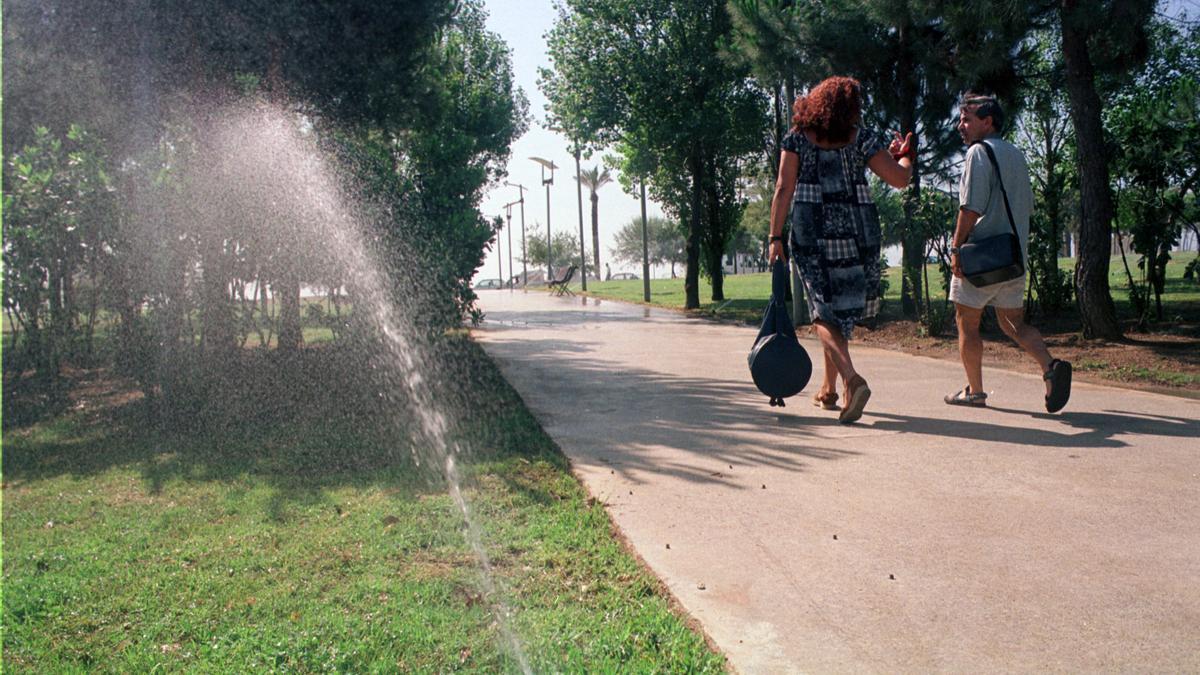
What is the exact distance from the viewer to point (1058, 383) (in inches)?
213

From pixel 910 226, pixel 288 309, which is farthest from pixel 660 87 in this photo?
pixel 288 309

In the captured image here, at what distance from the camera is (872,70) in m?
13.4

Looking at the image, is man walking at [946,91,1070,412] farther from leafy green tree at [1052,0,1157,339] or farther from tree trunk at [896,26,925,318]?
tree trunk at [896,26,925,318]

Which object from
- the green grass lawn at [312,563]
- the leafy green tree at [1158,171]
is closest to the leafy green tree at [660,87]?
the leafy green tree at [1158,171]

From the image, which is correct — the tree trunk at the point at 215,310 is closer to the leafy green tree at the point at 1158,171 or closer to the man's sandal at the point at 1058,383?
the man's sandal at the point at 1058,383

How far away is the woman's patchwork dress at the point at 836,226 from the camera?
18.3ft

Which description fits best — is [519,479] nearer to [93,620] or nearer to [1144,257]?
[93,620]

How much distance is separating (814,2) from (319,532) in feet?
38.5

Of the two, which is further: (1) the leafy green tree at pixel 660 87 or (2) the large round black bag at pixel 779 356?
(1) the leafy green tree at pixel 660 87

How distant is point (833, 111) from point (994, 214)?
1.20m

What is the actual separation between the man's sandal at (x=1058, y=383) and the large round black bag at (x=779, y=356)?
1419 mm

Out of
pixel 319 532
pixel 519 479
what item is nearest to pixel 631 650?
pixel 319 532

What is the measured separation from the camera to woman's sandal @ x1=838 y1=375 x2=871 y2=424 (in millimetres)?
5391

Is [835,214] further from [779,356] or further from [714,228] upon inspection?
[714,228]
